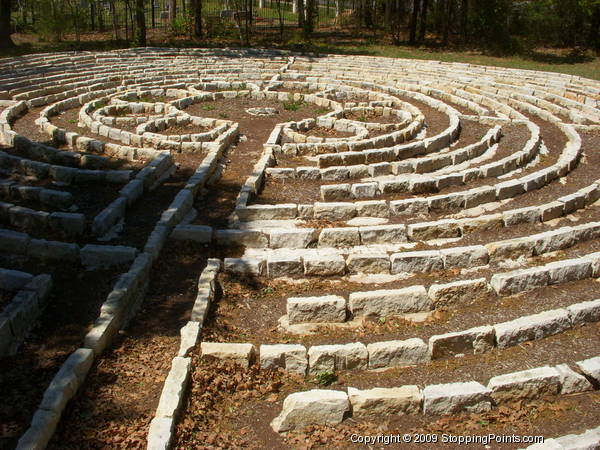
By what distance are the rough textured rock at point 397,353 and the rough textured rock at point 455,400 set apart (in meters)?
0.84

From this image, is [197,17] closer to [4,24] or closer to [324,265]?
[4,24]

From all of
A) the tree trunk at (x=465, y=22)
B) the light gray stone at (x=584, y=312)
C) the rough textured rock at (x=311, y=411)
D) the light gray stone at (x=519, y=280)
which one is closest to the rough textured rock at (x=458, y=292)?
the light gray stone at (x=519, y=280)

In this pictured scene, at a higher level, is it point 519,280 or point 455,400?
point 519,280

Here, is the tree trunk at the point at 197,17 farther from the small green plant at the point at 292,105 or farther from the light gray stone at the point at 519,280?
the light gray stone at the point at 519,280

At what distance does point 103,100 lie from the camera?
21.1 m

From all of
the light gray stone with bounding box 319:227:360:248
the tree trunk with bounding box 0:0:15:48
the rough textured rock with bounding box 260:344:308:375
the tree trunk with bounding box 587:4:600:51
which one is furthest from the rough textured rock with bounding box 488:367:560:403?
the tree trunk with bounding box 0:0:15:48

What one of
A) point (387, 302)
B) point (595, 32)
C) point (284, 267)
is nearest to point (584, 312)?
point (387, 302)

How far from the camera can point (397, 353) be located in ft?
27.2

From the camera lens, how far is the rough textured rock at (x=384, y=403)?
738 centimetres

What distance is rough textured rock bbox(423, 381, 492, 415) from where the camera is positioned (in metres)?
7.38

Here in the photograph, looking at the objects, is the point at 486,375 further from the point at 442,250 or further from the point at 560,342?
the point at 442,250

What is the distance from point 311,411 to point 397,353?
1619 mm

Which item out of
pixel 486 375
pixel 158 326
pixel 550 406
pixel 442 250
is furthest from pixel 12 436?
pixel 442 250

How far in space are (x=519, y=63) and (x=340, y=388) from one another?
1133 inches
